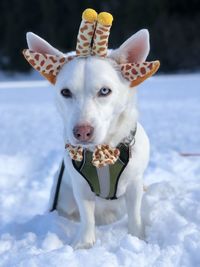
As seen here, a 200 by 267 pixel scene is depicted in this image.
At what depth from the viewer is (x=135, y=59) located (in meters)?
2.76

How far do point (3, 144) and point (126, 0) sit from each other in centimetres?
1415

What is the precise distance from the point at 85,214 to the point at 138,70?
90 centimetres

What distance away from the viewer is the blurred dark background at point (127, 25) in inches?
721

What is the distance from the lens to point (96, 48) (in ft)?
8.71

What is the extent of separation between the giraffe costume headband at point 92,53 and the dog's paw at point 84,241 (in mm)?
900

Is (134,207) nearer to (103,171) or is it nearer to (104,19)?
(103,171)

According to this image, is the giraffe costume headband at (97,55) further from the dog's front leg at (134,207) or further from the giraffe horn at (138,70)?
the dog's front leg at (134,207)

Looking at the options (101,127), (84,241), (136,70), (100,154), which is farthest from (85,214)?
(136,70)

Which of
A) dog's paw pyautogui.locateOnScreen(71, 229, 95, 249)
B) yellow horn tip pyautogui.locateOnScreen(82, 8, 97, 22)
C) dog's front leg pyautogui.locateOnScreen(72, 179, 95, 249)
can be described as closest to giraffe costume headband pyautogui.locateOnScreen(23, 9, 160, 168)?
yellow horn tip pyautogui.locateOnScreen(82, 8, 97, 22)

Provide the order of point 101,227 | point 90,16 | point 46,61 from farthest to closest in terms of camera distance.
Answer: point 101,227 → point 46,61 → point 90,16

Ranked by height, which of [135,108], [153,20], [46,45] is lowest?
[153,20]

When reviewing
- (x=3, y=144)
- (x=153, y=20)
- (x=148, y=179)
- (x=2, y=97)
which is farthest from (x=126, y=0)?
(x=148, y=179)

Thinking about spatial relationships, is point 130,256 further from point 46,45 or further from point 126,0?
point 126,0

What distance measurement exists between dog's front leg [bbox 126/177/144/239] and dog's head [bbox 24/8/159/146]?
356 mm
